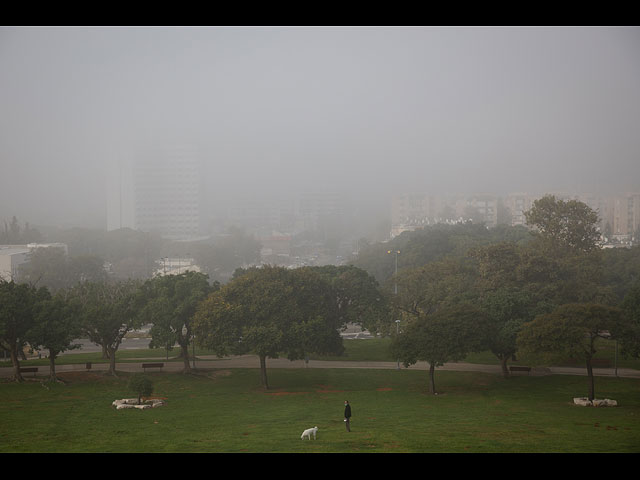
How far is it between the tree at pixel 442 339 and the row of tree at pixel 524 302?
1.6 inches

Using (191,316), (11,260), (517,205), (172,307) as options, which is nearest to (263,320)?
(191,316)

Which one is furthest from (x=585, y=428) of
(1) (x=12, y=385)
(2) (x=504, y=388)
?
(1) (x=12, y=385)

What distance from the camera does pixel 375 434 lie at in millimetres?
16859

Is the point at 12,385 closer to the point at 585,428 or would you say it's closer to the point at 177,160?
the point at 585,428

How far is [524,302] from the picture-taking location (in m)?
28.0

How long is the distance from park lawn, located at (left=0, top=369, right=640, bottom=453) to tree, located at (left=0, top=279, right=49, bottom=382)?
1508mm

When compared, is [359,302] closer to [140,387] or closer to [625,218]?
[140,387]

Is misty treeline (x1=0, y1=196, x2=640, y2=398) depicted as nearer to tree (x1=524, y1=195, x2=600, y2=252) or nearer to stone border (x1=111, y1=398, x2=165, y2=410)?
tree (x1=524, y1=195, x2=600, y2=252)

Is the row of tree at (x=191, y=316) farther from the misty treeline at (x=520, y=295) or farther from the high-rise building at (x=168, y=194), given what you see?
the high-rise building at (x=168, y=194)

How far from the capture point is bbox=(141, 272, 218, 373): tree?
27.2 m

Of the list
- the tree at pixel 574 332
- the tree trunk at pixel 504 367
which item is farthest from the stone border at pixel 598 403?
the tree trunk at pixel 504 367

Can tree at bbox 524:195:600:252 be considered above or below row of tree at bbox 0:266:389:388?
above

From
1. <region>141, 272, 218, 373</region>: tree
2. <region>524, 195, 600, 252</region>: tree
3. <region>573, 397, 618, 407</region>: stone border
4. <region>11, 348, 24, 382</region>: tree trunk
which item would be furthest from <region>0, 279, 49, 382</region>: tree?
<region>524, 195, 600, 252</region>: tree
